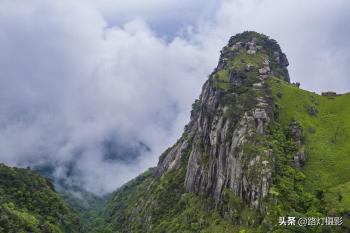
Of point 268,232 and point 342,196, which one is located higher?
point 342,196

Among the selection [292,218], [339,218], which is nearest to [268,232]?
[292,218]

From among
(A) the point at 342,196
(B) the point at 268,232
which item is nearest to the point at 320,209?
(A) the point at 342,196

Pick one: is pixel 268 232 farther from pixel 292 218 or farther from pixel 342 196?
pixel 342 196

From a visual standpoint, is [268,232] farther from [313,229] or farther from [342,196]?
[342,196]

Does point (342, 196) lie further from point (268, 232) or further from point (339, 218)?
point (268, 232)

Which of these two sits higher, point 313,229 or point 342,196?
point 342,196

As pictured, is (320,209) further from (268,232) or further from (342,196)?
(268,232)

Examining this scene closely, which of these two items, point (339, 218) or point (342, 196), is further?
point (342, 196)
